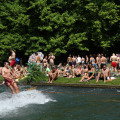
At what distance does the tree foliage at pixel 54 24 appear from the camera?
3481 centimetres

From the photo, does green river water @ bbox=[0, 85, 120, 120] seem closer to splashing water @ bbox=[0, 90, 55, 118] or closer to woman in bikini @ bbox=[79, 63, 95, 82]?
splashing water @ bbox=[0, 90, 55, 118]

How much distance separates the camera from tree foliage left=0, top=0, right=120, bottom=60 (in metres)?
34.8

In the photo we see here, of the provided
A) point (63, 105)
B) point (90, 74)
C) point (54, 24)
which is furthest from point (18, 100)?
point (54, 24)

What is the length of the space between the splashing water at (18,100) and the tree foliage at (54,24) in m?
19.1

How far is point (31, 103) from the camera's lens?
48.1ft

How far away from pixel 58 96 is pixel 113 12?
21576 mm

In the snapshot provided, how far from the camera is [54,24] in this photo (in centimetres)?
3509

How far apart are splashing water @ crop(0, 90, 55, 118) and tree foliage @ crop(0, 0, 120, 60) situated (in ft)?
62.8

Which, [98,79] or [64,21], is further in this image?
[64,21]

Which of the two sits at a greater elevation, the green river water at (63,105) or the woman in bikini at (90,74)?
the woman in bikini at (90,74)

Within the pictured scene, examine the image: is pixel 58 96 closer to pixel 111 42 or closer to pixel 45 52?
pixel 45 52

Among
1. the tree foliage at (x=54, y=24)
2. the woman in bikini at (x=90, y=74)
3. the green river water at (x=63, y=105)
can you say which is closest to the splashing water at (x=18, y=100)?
the green river water at (x=63, y=105)

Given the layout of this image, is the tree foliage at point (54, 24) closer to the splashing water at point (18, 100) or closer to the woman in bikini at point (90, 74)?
the woman in bikini at point (90, 74)

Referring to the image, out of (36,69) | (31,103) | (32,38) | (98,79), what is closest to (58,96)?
(31,103)
